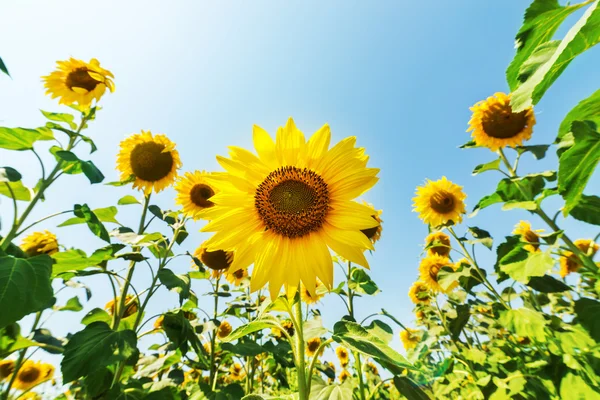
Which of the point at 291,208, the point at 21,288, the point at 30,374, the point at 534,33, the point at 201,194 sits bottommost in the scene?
the point at 21,288

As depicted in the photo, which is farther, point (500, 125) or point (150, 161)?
point (150, 161)

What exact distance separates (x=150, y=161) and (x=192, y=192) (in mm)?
642

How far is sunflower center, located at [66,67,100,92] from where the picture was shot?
384 centimetres

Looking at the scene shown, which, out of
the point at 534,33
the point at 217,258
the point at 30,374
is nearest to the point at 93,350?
the point at 217,258

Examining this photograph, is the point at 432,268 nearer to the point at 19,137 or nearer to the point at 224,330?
the point at 224,330

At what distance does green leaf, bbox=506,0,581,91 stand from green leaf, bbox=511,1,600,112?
0.64 ft

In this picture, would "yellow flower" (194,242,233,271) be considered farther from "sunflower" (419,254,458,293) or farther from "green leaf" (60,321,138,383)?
"sunflower" (419,254,458,293)

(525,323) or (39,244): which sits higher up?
(39,244)

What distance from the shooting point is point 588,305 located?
8.03 ft

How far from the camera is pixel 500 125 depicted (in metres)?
3.91

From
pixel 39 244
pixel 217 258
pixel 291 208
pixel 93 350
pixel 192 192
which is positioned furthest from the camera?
pixel 192 192

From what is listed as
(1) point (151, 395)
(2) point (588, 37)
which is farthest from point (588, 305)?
(1) point (151, 395)

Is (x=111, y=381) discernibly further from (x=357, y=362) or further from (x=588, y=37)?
(x=588, y=37)

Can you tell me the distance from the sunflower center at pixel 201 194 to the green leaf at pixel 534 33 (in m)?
3.62
